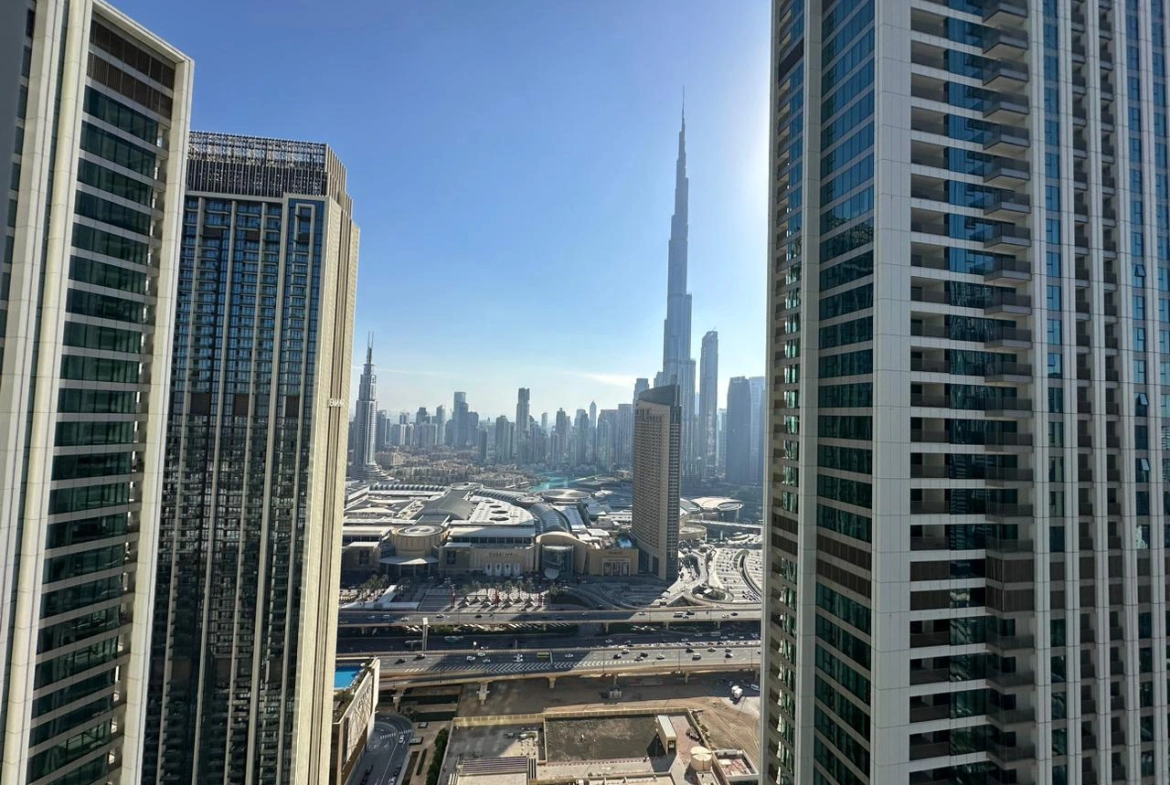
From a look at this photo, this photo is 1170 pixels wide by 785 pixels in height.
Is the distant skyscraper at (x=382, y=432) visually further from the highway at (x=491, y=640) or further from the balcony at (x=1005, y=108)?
the balcony at (x=1005, y=108)

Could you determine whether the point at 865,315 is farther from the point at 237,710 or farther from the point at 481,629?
the point at 481,629

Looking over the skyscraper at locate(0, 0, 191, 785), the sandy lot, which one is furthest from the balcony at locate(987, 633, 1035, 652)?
the sandy lot

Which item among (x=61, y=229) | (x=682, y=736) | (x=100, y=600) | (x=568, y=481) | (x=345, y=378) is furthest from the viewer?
(x=568, y=481)

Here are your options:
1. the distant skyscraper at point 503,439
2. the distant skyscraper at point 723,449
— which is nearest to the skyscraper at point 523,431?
the distant skyscraper at point 503,439

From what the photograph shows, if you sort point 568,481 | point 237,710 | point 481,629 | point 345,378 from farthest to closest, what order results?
point 568,481 < point 481,629 < point 345,378 < point 237,710

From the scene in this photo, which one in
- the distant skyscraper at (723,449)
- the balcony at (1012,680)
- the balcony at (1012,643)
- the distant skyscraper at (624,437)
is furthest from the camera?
the distant skyscraper at (624,437)

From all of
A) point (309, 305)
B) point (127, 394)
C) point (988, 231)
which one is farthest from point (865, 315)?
point (309, 305)

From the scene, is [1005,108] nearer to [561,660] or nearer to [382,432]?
[561,660]
